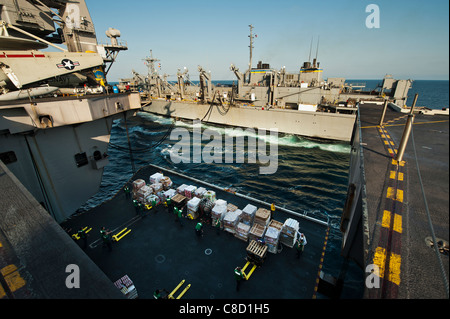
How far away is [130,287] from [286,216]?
33.8 ft

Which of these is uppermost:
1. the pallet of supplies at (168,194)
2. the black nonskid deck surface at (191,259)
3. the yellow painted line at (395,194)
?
the yellow painted line at (395,194)

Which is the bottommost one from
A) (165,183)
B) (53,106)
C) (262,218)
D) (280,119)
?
(165,183)

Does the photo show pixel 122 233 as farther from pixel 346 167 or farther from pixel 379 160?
pixel 346 167

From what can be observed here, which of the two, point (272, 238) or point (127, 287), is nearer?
point (127, 287)

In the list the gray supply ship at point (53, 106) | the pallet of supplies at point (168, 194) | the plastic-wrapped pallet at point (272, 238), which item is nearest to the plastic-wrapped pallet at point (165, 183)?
the pallet of supplies at point (168, 194)

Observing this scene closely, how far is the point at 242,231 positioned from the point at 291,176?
45.4ft

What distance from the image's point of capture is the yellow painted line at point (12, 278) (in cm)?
324

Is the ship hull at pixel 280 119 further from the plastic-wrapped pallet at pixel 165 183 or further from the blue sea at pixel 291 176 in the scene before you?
the plastic-wrapped pallet at pixel 165 183

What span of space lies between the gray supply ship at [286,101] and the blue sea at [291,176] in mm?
3371

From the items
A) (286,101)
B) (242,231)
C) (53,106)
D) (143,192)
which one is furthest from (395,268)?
(286,101)

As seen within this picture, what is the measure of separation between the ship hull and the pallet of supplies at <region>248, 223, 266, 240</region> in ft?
92.8

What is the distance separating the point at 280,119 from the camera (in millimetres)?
36688

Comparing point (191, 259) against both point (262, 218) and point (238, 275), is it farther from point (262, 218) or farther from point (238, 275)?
point (262, 218)

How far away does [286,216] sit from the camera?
13984 mm
